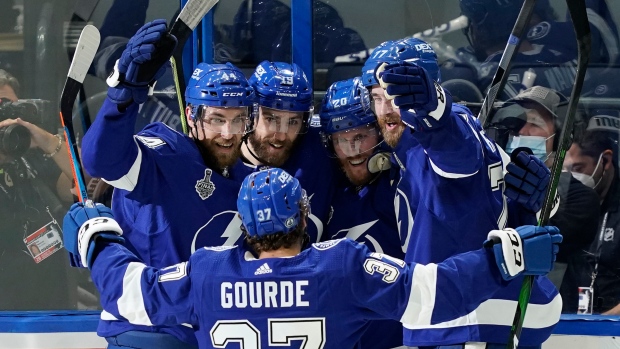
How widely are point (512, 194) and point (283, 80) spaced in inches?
32.3

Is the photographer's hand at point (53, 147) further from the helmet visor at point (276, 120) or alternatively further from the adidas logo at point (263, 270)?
the adidas logo at point (263, 270)

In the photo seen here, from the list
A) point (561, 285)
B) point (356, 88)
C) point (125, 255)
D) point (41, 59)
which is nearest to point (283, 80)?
point (356, 88)

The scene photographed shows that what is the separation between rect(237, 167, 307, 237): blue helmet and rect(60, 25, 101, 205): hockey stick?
2.26 ft

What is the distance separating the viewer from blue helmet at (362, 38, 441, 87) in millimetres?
2973

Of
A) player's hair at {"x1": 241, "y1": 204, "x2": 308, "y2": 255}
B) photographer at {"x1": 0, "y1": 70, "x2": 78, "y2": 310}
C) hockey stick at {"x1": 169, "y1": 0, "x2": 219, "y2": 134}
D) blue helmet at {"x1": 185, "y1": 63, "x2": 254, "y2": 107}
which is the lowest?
photographer at {"x1": 0, "y1": 70, "x2": 78, "y2": 310}

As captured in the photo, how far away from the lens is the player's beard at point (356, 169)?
3.28 metres

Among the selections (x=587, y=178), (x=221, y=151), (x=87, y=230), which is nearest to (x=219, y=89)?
(x=221, y=151)

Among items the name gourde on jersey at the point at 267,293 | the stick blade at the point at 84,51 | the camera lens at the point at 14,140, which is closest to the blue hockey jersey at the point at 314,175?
the stick blade at the point at 84,51

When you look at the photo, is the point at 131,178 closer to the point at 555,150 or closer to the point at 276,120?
the point at 276,120

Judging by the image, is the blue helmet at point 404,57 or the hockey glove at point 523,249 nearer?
the hockey glove at point 523,249

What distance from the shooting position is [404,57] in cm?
298

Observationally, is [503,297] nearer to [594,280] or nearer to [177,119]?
[594,280]

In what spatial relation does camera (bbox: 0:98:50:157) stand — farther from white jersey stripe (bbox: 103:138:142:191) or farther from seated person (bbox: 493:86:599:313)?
seated person (bbox: 493:86:599:313)

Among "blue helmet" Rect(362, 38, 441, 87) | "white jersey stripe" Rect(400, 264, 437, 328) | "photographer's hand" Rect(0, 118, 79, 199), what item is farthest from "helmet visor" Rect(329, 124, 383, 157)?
"photographer's hand" Rect(0, 118, 79, 199)
